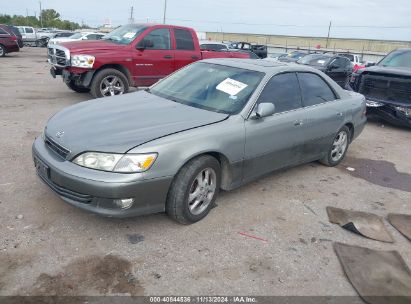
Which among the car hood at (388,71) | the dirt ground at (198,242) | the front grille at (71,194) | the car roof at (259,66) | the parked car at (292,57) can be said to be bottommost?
the dirt ground at (198,242)

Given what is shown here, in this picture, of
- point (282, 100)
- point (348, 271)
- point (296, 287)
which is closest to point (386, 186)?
point (282, 100)

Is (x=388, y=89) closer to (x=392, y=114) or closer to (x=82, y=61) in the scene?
(x=392, y=114)

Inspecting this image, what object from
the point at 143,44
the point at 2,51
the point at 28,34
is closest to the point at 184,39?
the point at 143,44

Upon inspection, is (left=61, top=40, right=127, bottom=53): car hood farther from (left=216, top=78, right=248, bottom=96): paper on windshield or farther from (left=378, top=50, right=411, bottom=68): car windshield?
(left=378, top=50, right=411, bottom=68): car windshield

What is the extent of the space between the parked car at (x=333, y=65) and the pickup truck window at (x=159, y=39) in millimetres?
6614

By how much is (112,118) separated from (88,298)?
1776 mm

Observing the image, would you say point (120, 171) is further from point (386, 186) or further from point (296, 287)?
point (386, 186)

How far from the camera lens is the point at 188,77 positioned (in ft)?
15.4

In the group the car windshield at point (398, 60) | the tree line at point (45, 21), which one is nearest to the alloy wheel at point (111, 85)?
the car windshield at point (398, 60)

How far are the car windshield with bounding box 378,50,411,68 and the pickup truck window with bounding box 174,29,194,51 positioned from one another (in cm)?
498

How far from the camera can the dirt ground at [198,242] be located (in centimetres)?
282

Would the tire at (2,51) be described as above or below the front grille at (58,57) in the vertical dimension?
below

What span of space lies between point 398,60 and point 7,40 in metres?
20.3

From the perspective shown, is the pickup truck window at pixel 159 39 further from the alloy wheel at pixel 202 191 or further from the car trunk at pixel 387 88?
the alloy wheel at pixel 202 191
